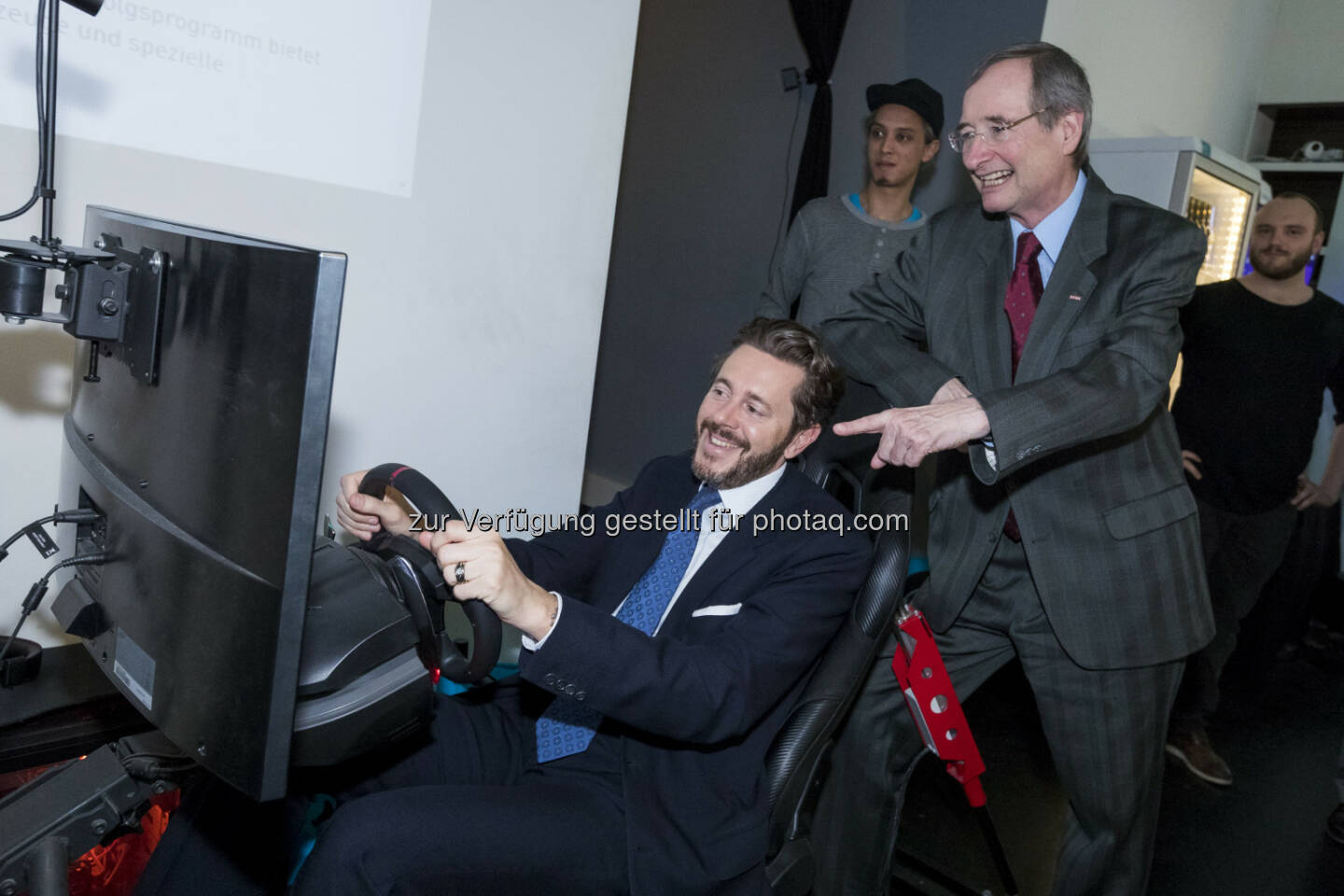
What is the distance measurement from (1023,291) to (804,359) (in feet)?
1.51

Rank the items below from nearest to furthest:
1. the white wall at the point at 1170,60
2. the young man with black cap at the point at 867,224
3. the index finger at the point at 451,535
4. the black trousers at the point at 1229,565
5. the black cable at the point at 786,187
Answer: the index finger at the point at 451,535, the young man with black cap at the point at 867,224, the black trousers at the point at 1229,565, the white wall at the point at 1170,60, the black cable at the point at 786,187

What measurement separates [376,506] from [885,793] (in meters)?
1.17

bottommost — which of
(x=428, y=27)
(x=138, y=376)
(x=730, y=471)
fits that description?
(x=730, y=471)

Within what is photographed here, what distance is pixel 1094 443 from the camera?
67.7 inches

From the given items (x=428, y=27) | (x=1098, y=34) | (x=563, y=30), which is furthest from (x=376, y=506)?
(x=1098, y=34)

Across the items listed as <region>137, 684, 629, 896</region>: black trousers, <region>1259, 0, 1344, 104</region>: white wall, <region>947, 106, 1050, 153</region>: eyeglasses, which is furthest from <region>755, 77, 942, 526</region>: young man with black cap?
<region>1259, 0, 1344, 104</region>: white wall

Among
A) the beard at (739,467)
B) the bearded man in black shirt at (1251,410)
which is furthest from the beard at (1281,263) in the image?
the beard at (739,467)

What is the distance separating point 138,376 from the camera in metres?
0.99

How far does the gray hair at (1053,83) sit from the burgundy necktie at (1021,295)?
0.23m

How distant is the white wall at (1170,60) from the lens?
11.9 feet

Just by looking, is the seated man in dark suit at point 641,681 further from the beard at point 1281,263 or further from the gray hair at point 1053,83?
the beard at point 1281,263

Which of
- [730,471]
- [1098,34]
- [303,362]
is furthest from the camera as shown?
[1098,34]

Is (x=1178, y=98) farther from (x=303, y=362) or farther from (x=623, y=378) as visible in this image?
(x=303, y=362)

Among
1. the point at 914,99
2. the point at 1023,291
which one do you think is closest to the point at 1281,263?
the point at 914,99
